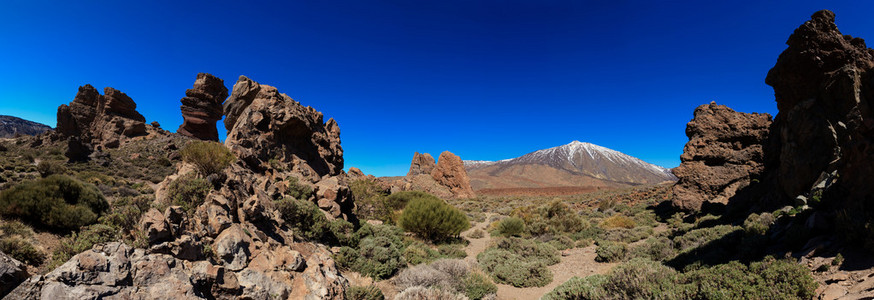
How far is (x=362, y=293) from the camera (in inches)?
217

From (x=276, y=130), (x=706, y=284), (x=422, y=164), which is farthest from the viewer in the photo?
(x=422, y=164)

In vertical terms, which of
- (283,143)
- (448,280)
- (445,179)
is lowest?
(448,280)

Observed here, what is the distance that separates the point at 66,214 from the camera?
651 cm

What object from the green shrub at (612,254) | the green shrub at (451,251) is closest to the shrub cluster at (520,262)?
the green shrub at (451,251)

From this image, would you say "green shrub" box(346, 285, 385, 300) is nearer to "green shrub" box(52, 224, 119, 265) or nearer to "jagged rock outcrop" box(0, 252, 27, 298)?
"green shrub" box(52, 224, 119, 265)

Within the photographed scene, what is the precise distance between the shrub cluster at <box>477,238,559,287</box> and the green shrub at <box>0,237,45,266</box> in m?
8.31

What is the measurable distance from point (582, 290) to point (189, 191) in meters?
7.82

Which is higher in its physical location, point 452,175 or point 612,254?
point 452,175

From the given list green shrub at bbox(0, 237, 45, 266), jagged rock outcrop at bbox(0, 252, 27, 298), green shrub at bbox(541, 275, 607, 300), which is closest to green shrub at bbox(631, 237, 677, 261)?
green shrub at bbox(541, 275, 607, 300)

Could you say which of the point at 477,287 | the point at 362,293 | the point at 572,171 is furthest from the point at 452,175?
the point at 572,171

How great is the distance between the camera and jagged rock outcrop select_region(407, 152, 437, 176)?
41250 millimetres

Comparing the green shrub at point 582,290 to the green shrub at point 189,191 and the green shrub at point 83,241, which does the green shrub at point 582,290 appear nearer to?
the green shrub at point 83,241

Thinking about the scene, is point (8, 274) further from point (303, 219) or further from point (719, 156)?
point (719, 156)

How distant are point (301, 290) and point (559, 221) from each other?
518 inches
